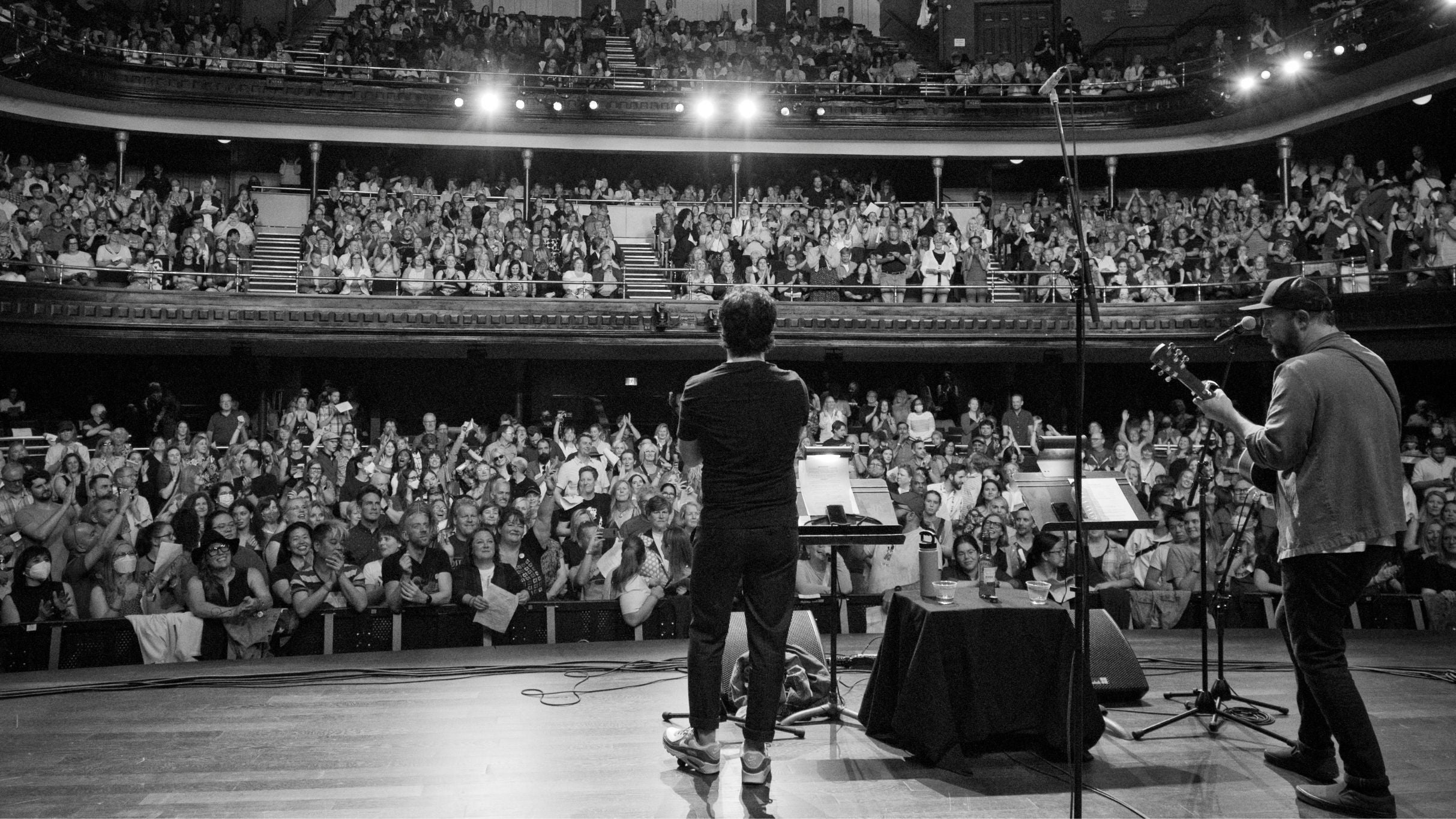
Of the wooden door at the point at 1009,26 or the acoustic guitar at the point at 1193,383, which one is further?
the wooden door at the point at 1009,26

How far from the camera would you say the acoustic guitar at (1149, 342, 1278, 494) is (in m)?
3.30

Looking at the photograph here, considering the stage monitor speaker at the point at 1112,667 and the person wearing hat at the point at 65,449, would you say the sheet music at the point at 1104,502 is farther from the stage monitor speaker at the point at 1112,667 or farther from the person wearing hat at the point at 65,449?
the person wearing hat at the point at 65,449

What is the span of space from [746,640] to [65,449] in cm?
823

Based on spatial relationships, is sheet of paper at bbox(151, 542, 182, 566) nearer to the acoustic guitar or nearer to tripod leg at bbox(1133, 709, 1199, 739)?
tripod leg at bbox(1133, 709, 1199, 739)

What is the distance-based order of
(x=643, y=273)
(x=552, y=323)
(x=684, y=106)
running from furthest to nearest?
(x=684, y=106) < (x=643, y=273) < (x=552, y=323)

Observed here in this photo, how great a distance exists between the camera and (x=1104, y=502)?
430 centimetres

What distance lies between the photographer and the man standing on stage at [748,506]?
3.17 meters

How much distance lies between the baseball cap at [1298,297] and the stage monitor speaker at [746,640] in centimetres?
169

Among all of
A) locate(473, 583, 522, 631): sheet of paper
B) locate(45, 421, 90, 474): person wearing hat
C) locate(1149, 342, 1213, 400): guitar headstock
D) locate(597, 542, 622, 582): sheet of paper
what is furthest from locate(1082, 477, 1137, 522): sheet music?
locate(45, 421, 90, 474): person wearing hat

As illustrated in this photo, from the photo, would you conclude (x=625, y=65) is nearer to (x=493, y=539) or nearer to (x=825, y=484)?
(x=493, y=539)

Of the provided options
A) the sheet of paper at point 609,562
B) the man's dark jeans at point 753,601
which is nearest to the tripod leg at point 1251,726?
the man's dark jeans at point 753,601

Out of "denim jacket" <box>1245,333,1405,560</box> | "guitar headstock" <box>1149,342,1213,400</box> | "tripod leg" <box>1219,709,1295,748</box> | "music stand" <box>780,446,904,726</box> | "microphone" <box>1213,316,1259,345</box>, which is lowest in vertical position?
"tripod leg" <box>1219,709,1295,748</box>

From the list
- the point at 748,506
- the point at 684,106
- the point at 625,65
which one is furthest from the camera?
the point at 625,65

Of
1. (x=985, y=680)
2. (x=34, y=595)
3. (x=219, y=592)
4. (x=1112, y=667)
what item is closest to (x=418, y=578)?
(x=219, y=592)
